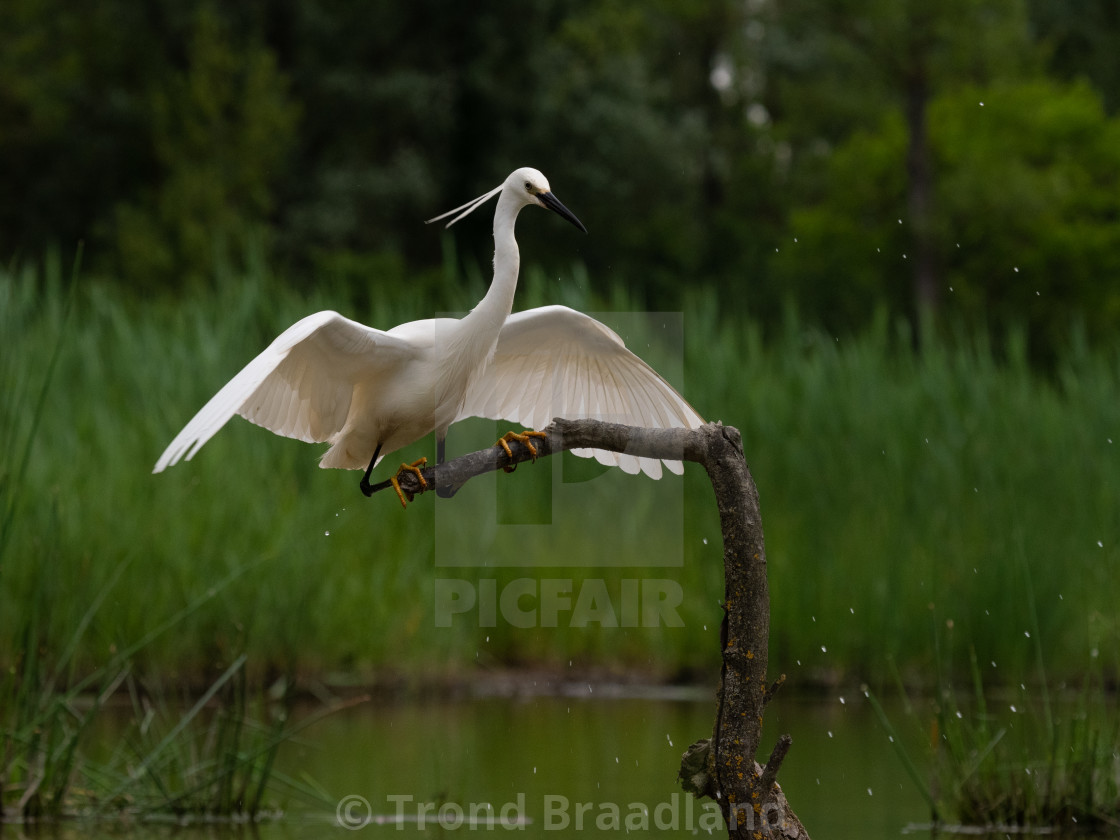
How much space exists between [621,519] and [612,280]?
6.20 meters

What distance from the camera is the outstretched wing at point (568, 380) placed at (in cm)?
265

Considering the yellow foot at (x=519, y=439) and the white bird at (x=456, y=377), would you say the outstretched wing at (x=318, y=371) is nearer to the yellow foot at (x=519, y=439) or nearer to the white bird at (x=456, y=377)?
the white bird at (x=456, y=377)

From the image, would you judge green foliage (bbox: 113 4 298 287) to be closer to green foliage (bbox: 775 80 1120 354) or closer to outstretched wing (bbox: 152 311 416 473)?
green foliage (bbox: 775 80 1120 354)

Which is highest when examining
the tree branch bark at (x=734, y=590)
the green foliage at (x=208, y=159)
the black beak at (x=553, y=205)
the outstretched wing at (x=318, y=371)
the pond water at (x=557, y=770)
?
the green foliage at (x=208, y=159)

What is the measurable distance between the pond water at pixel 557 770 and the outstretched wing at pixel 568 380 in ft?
3.90

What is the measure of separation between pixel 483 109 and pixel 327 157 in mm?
1676

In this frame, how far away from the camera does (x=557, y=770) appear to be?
423 cm

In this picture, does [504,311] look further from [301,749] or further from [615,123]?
[615,123]

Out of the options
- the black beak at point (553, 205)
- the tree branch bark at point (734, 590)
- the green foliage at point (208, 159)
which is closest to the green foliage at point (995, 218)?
the green foliage at point (208, 159)

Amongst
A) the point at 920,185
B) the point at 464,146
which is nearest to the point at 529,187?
the point at 464,146

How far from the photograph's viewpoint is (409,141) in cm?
1522

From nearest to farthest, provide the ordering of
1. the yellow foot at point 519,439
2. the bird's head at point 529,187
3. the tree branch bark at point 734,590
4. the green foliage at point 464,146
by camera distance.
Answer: the tree branch bark at point 734,590, the yellow foot at point 519,439, the bird's head at point 529,187, the green foliage at point 464,146

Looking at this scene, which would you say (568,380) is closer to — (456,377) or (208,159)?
(456,377)

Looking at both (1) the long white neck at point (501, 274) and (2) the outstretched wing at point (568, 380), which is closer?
(1) the long white neck at point (501, 274)
